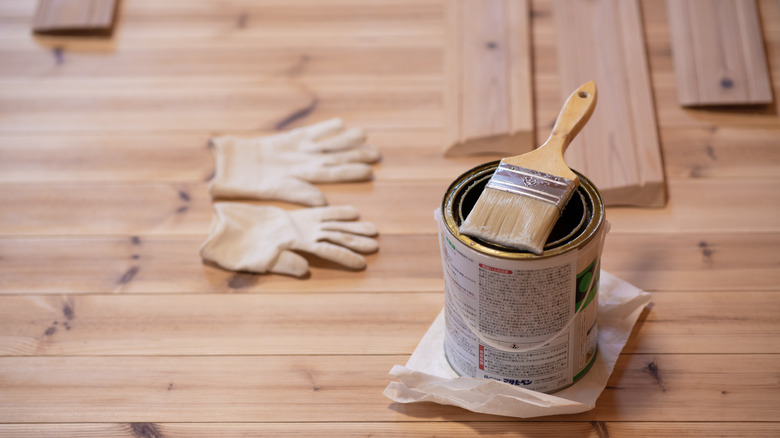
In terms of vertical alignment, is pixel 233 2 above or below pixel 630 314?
above

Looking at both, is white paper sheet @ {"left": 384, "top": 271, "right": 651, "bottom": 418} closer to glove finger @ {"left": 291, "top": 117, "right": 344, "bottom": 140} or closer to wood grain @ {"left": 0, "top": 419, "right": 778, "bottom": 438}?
wood grain @ {"left": 0, "top": 419, "right": 778, "bottom": 438}

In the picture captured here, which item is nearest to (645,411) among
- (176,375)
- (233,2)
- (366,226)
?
(366,226)

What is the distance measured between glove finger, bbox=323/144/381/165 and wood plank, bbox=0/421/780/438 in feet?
1.94

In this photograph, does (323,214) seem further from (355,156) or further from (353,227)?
(355,156)

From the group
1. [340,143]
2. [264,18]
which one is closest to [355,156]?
[340,143]

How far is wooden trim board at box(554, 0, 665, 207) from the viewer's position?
4.51 feet

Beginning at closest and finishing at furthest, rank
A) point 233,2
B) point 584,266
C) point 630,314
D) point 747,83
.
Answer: point 584,266 < point 630,314 < point 747,83 < point 233,2

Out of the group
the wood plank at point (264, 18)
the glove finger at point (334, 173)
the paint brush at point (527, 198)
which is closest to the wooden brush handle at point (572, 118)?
the paint brush at point (527, 198)

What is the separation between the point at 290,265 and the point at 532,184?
1.62 ft

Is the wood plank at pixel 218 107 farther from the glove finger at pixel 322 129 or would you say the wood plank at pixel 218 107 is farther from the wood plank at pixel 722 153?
the wood plank at pixel 722 153

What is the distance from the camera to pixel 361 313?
1204mm

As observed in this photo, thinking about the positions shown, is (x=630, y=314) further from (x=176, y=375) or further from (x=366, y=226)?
(x=176, y=375)

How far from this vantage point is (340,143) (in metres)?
1.50

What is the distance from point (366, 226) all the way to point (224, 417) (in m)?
0.43
